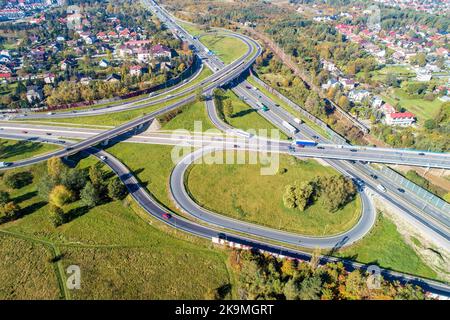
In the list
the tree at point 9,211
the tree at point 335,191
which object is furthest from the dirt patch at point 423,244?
the tree at point 9,211

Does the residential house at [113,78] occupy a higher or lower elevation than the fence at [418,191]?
higher

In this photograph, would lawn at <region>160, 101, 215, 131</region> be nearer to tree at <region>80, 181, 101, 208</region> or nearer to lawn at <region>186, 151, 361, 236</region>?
lawn at <region>186, 151, 361, 236</region>

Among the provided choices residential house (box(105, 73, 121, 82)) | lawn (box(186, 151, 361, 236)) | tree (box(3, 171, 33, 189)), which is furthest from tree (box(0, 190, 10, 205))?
residential house (box(105, 73, 121, 82))

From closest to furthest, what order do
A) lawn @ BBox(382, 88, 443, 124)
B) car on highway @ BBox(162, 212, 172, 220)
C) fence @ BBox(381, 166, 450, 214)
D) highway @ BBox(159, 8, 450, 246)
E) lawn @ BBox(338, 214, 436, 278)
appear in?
lawn @ BBox(338, 214, 436, 278)
car on highway @ BBox(162, 212, 172, 220)
highway @ BBox(159, 8, 450, 246)
fence @ BBox(381, 166, 450, 214)
lawn @ BBox(382, 88, 443, 124)

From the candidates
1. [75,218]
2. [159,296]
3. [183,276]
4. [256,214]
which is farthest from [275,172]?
[75,218]

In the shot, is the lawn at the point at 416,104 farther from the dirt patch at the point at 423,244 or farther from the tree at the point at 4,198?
the tree at the point at 4,198

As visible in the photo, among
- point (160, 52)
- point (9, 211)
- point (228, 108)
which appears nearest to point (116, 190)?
point (9, 211)
